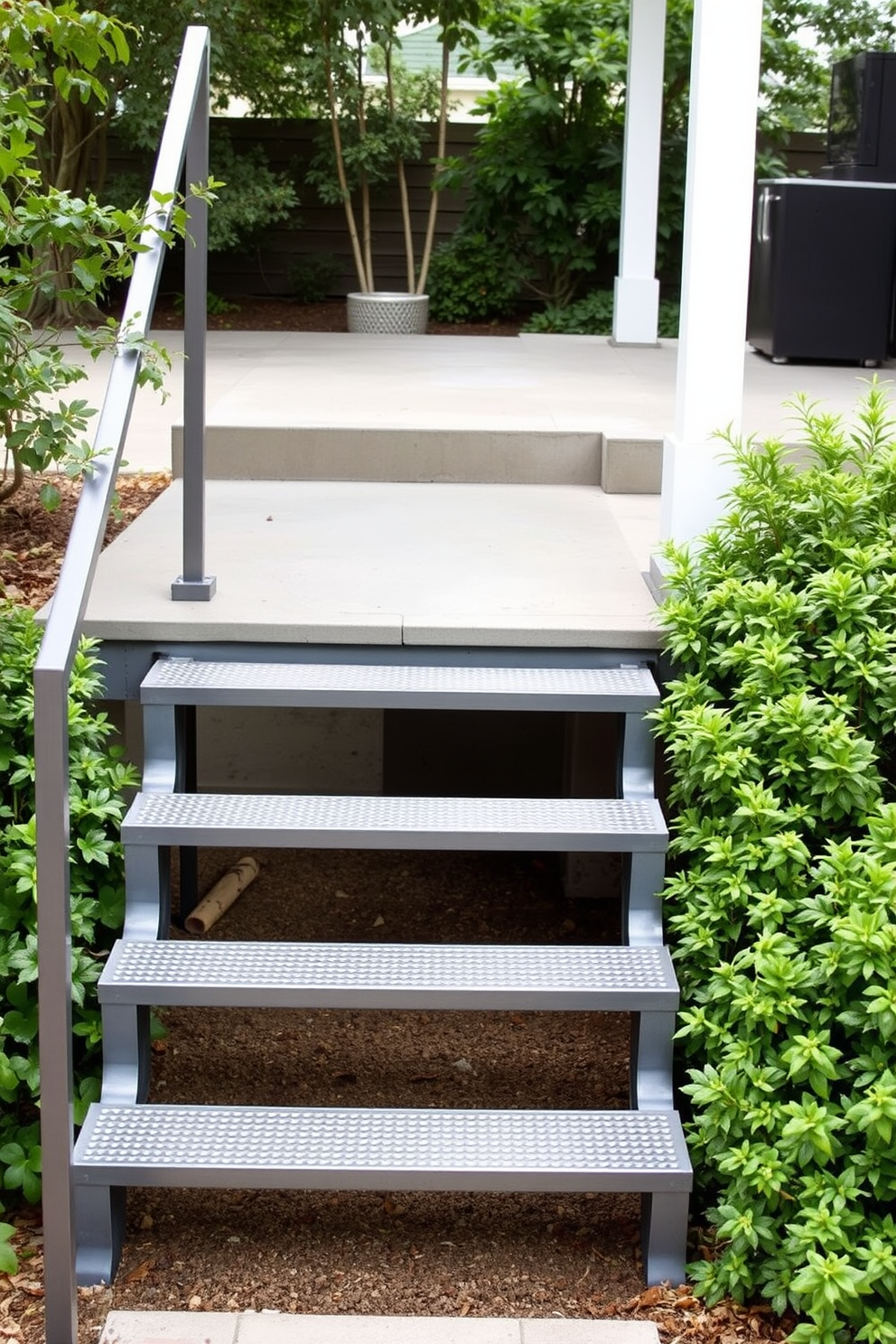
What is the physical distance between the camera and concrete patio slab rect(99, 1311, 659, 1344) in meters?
2.32

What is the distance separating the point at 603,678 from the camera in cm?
306

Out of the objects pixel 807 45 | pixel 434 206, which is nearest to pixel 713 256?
pixel 434 206

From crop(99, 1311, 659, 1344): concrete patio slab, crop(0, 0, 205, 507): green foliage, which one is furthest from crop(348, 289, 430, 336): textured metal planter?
crop(99, 1311, 659, 1344): concrete patio slab

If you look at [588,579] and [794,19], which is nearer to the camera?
[588,579]

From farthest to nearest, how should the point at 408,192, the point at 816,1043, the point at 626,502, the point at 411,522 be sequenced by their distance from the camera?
the point at 408,192
the point at 626,502
the point at 411,522
the point at 816,1043

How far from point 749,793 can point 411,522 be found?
1.82m

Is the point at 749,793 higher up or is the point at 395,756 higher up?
the point at 749,793

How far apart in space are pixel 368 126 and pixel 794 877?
7.29m

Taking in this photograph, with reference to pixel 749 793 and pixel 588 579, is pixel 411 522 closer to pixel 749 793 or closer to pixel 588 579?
pixel 588 579

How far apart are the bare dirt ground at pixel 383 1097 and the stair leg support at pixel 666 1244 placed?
27 mm

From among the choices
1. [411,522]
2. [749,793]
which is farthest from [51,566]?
[749,793]

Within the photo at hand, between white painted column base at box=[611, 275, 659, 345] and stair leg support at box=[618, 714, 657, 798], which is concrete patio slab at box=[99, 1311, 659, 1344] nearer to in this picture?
stair leg support at box=[618, 714, 657, 798]

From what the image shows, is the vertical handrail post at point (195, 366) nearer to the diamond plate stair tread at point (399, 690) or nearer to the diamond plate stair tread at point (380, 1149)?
the diamond plate stair tread at point (399, 690)

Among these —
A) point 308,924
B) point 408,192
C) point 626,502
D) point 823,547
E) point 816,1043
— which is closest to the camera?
point 816,1043
